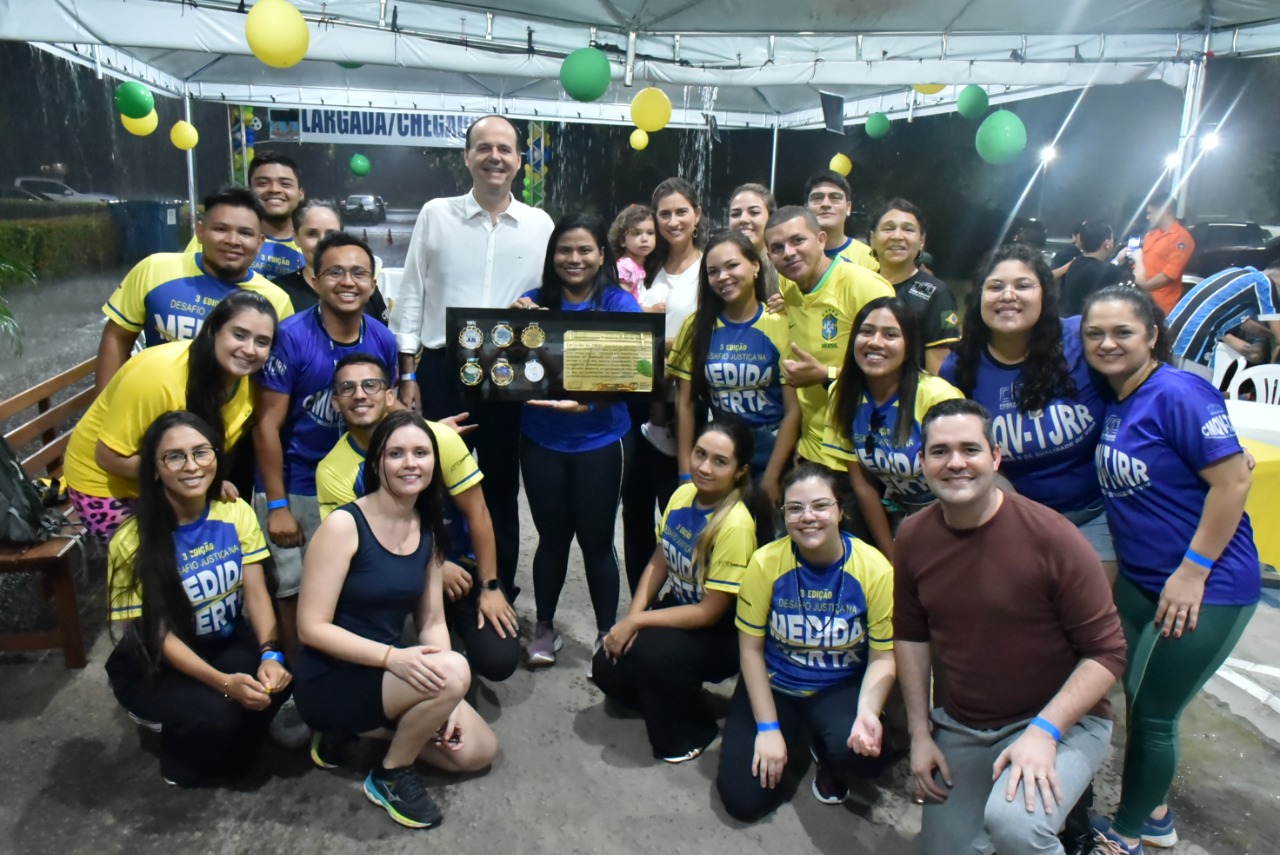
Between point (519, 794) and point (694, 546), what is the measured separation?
855 millimetres

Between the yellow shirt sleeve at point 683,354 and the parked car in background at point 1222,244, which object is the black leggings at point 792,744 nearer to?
the yellow shirt sleeve at point 683,354

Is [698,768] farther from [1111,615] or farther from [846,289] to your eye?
[846,289]

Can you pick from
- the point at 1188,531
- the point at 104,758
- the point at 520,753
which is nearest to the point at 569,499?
the point at 520,753

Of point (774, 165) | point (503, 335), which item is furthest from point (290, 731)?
point (774, 165)

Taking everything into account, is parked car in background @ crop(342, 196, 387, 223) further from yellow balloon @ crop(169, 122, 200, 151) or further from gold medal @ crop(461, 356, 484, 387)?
gold medal @ crop(461, 356, 484, 387)

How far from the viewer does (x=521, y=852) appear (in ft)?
A: 7.09

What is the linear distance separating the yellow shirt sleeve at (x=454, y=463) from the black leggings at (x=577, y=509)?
10.1 inches

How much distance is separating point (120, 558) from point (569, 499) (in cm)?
131

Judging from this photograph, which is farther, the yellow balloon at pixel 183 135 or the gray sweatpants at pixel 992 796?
the yellow balloon at pixel 183 135

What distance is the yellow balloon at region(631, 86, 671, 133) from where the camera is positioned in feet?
21.5

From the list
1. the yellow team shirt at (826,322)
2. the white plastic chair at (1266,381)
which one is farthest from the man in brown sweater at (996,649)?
the white plastic chair at (1266,381)

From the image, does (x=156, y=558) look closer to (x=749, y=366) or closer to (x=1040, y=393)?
(x=749, y=366)

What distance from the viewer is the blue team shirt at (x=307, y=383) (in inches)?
102

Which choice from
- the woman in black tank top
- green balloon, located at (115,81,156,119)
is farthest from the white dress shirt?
green balloon, located at (115,81,156,119)
